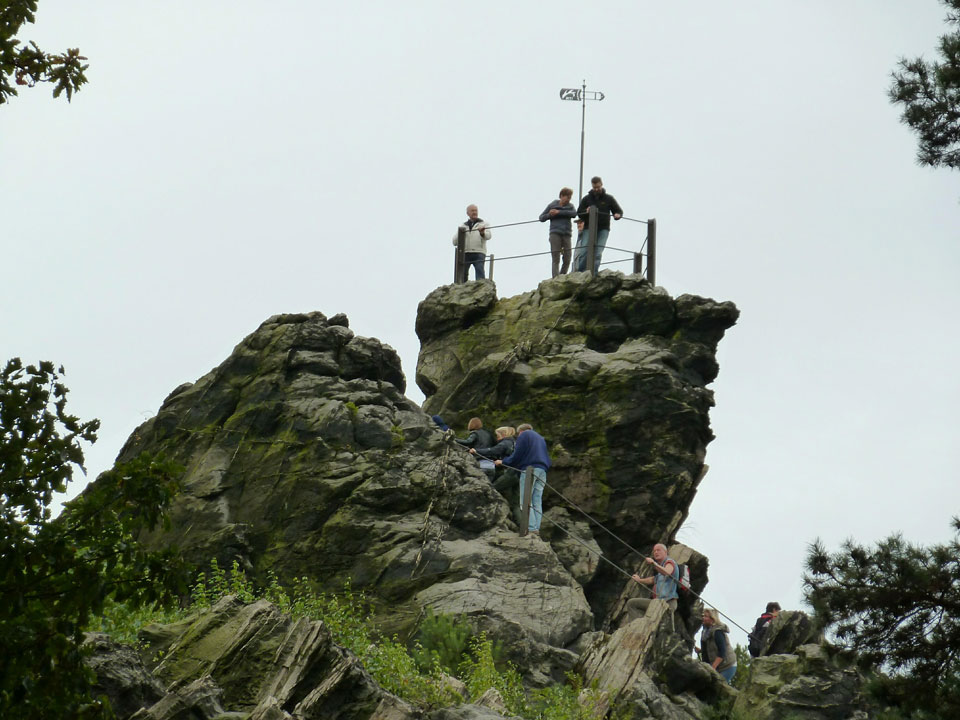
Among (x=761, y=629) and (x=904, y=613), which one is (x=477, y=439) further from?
(x=904, y=613)

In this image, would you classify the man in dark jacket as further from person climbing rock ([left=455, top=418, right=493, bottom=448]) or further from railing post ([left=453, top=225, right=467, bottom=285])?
person climbing rock ([left=455, top=418, right=493, bottom=448])

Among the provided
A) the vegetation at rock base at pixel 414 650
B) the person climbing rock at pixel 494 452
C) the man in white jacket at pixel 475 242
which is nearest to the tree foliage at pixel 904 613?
the vegetation at rock base at pixel 414 650

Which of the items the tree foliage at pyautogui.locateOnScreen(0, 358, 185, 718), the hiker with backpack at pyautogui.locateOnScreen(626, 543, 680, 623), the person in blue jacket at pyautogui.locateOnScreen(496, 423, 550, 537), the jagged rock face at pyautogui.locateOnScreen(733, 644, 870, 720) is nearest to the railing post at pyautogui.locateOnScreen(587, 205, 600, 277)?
the person in blue jacket at pyautogui.locateOnScreen(496, 423, 550, 537)

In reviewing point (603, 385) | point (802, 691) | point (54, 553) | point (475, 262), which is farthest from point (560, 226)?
point (54, 553)

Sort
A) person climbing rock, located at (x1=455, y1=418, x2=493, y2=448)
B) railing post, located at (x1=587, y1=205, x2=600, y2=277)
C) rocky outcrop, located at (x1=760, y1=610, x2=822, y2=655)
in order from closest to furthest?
person climbing rock, located at (x1=455, y1=418, x2=493, y2=448)
rocky outcrop, located at (x1=760, y1=610, x2=822, y2=655)
railing post, located at (x1=587, y1=205, x2=600, y2=277)

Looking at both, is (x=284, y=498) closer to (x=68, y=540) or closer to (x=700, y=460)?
(x=700, y=460)

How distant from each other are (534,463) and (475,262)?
9533 mm

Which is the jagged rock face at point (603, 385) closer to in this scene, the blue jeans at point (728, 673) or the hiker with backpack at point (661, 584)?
the hiker with backpack at point (661, 584)

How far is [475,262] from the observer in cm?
3108

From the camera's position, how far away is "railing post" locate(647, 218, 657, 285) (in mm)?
29288

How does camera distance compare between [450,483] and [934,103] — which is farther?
[450,483]

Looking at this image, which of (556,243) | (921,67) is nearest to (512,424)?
(556,243)

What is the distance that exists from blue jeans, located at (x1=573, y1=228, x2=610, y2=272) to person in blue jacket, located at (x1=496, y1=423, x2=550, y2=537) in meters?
7.39

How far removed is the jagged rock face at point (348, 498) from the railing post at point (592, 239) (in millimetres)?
5956
